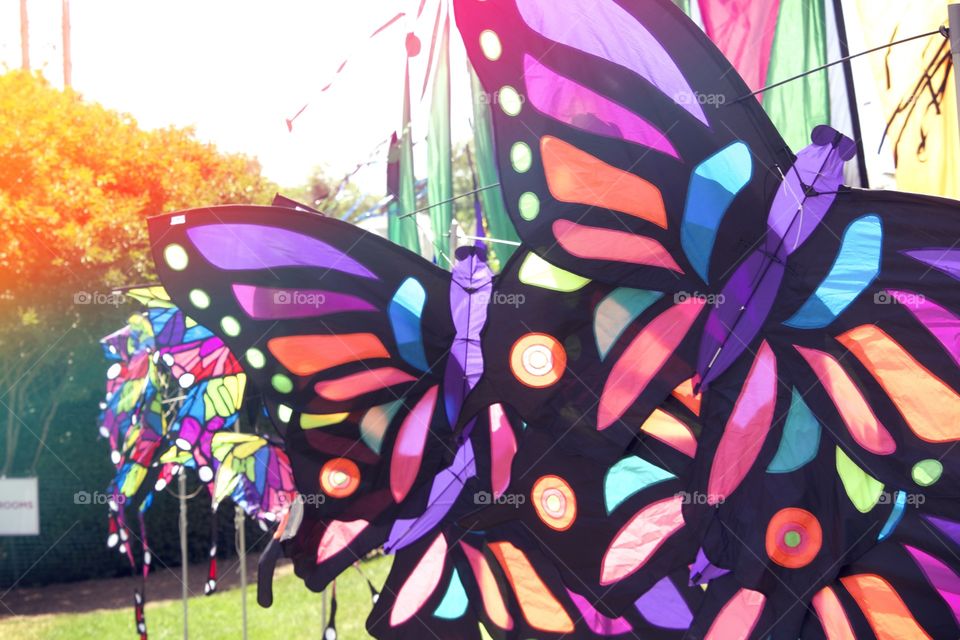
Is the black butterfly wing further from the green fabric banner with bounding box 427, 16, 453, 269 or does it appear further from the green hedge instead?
the green hedge

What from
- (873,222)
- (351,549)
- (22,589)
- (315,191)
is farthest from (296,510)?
(315,191)

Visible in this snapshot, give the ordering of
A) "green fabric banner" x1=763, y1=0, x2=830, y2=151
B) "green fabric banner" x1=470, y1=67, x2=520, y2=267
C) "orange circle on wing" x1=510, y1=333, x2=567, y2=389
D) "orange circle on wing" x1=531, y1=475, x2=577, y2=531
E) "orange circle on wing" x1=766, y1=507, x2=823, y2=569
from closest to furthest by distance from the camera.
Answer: "orange circle on wing" x1=766, y1=507, x2=823, y2=569, "orange circle on wing" x1=510, y1=333, x2=567, y2=389, "orange circle on wing" x1=531, y1=475, x2=577, y2=531, "green fabric banner" x1=763, y1=0, x2=830, y2=151, "green fabric banner" x1=470, y1=67, x2=520, y2=267

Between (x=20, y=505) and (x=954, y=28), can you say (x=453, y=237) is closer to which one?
(x=954, y=28)

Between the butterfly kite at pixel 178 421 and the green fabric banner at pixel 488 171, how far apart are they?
1653mm

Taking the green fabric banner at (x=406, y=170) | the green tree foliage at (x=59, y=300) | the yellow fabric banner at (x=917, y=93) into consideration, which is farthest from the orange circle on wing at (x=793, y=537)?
the green tree foliage at (x=59, y=300)

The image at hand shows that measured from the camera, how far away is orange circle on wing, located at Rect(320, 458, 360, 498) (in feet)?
11.9

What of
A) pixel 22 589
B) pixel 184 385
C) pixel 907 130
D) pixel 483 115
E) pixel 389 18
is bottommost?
pixel 22 589

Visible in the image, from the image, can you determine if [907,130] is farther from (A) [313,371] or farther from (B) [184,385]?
(B) [184,385]

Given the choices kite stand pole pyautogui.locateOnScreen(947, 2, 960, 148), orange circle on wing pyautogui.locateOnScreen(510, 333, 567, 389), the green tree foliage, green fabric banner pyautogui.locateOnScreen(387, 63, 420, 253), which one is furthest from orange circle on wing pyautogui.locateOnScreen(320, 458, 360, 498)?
the green tree foliage

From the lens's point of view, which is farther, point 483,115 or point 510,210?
point 483,115

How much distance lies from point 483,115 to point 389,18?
68 cm

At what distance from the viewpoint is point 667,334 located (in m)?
2.92

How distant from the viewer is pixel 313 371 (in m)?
3.59

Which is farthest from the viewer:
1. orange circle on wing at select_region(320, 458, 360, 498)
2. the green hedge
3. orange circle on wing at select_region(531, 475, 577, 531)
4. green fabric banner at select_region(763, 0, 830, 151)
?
the green hedge
